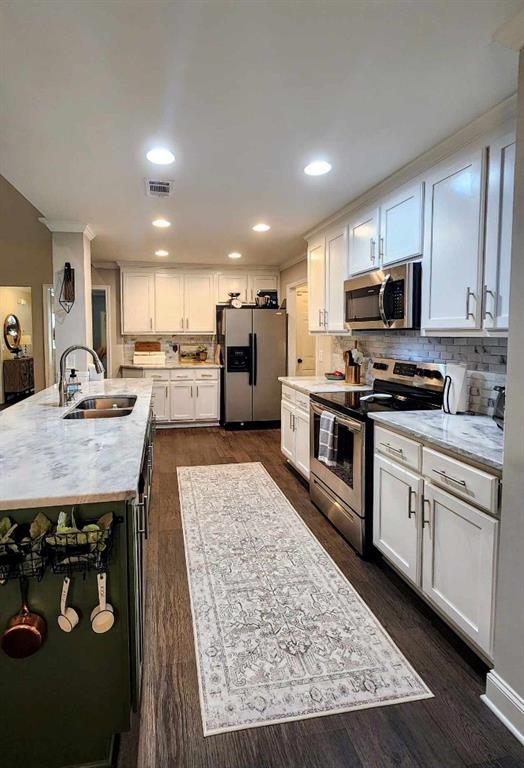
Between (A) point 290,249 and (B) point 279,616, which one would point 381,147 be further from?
(A) point 290,249

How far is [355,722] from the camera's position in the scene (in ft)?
5.18

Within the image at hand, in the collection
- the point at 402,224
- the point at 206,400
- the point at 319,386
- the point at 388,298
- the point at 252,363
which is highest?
the point at 402,224

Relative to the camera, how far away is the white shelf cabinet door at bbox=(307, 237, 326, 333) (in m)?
4.33

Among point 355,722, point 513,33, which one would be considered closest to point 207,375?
point 355,722

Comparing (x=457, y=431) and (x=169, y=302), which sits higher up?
(x=169, y=302)

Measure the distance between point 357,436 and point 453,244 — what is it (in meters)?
1.19

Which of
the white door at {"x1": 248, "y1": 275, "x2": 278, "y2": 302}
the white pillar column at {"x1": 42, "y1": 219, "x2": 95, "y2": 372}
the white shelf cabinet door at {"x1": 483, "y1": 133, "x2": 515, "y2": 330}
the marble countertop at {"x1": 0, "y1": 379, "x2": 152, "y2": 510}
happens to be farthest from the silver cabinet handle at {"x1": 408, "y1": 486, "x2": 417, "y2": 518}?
the white door at {"x1": 248, "y1": 275, "x2": 278, "y2": 302}

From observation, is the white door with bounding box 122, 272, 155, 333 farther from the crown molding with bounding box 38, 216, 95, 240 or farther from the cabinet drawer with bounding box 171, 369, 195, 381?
the crown molding with bounding box 38, 216, 95, 240

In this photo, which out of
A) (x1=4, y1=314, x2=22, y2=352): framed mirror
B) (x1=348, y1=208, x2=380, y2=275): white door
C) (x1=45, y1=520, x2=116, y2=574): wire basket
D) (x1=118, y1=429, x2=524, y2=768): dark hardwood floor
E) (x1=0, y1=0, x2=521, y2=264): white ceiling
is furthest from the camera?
(x1=4, y1=314, x2=22, y2=352): framed mirror

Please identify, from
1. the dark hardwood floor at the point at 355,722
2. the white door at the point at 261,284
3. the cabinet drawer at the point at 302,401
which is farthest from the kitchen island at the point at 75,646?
the white door at the point at 261,284

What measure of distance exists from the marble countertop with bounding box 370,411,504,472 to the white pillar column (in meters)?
3.15

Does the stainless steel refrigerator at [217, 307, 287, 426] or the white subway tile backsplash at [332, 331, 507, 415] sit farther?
the stainless steel refrigerator at [217, 307, 287, 426]

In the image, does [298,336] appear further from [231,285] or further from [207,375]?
[207,375]

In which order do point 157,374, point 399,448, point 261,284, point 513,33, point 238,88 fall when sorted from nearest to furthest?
point 513,33 < point 238,88 < point 399,448 < point 157,374 < point 261,284
